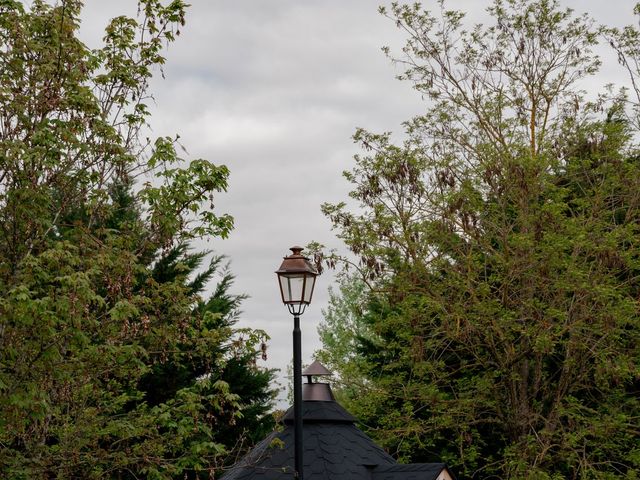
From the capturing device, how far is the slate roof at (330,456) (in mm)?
16000

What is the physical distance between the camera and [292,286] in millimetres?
10883

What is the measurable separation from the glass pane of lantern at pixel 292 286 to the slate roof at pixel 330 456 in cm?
536

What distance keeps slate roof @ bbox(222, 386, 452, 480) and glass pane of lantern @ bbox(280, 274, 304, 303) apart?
5.36 meters

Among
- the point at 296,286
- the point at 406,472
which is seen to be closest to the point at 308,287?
the point at 296,286

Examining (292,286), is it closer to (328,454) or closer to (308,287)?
(308,287)

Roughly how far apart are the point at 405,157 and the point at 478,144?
86.0 inches

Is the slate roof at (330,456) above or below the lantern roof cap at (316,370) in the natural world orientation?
below

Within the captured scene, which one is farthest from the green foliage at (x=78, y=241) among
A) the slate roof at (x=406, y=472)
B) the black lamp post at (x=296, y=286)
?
the slate roof at (x=406, y=472)

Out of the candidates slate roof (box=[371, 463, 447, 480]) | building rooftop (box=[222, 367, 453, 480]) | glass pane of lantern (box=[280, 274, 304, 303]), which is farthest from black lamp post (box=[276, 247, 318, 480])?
slate roof (box=[371, 463, 447, 480])

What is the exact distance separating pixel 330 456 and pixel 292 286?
644cm

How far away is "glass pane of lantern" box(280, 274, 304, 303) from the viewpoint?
1086cm

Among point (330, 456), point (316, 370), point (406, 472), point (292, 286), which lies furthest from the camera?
point (316, 370)

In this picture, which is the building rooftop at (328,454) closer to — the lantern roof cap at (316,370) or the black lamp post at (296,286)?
the lantern roof cap at (316,370)

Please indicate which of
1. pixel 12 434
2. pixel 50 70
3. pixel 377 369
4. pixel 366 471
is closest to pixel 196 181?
pixel 50 70
